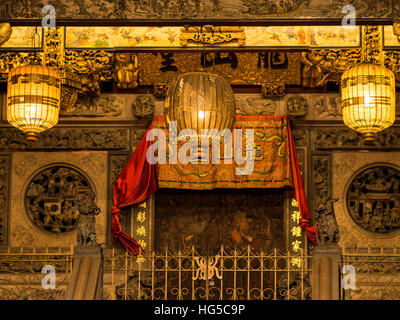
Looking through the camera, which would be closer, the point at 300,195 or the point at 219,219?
the point at 300,195

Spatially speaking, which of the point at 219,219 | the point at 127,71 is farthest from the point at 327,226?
the point at 127,71

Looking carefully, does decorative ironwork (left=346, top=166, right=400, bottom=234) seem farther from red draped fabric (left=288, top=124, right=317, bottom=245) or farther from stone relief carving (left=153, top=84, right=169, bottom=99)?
stone relief carving (left=153, top=84, right=169, bottom=99)

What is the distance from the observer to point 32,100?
23.3ft

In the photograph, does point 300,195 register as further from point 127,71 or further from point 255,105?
point 127,71

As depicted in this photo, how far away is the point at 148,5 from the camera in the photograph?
718 centimetres

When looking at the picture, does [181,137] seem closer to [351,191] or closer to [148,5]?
[148,5]

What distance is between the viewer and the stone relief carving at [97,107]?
9773 millimetres

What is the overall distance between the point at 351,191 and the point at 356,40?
2261 mm

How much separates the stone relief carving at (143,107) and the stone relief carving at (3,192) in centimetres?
168

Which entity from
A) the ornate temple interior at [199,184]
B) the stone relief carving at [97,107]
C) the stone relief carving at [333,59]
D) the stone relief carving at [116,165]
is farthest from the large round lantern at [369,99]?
the stone relief carving at [97,107]

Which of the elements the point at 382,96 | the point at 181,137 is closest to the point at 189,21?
the point at 181,137

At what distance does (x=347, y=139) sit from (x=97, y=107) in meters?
3.13

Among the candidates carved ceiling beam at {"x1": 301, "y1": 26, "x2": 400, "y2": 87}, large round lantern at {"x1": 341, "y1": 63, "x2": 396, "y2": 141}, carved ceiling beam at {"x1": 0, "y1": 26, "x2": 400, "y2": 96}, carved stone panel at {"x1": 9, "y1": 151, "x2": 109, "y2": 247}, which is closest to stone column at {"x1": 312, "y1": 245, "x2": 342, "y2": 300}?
large round lantern at {"x1": 341, "y1": 63, "x2": 396, "y2": 141}

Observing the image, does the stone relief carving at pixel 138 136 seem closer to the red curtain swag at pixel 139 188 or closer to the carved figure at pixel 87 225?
the red curtain swag at pixel 139 188
